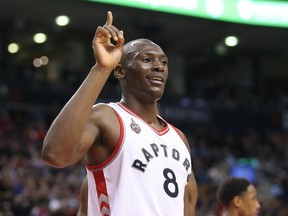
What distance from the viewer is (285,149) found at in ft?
73.7

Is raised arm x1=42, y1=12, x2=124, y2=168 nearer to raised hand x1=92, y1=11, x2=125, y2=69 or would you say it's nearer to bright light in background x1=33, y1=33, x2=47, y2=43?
raised hand x1=92, y1=11, x2=125, y2=69

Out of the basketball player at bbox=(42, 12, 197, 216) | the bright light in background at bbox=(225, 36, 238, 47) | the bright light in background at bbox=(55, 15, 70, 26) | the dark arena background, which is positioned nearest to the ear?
the basketball player at bbox=(42, 12, 197, 216)

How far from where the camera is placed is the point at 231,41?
24188 mm

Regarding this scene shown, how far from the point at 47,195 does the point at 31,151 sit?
2254 mm

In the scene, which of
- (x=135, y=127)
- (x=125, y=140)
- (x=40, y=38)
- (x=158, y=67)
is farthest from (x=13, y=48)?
(x=125, y=140)

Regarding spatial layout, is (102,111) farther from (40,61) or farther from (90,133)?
(40,61)

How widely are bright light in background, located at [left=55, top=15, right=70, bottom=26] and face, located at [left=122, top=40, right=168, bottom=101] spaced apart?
17.3m

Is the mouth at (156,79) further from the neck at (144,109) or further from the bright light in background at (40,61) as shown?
the bright light in background at (40,61)

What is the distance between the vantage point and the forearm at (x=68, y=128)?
3.12 meters

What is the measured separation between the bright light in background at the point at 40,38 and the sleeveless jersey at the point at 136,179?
20.7 metres

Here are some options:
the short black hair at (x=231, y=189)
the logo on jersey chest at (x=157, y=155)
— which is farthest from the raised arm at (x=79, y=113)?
the short black hair at (x=231, y=189)

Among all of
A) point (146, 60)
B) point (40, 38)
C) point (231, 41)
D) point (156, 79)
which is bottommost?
point (156, 79)

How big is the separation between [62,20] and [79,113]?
18.5m

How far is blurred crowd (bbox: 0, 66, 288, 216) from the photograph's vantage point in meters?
13.0
